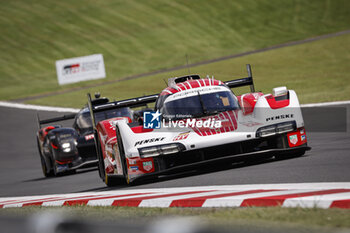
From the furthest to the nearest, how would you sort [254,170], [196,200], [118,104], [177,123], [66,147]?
[66,147]
[118,104]
[177,123]
[254,170]
[196,200]

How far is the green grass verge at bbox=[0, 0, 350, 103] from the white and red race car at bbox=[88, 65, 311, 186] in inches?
1349

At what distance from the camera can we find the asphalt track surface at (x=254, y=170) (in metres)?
6.88

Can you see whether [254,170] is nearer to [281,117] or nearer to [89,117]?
[281,117]

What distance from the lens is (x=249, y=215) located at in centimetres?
470

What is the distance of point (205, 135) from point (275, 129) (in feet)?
2.96

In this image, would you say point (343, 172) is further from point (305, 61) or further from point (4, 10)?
point (4, 10)

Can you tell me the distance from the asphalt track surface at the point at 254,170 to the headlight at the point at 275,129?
41cm

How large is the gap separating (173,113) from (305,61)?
28946 millimetres

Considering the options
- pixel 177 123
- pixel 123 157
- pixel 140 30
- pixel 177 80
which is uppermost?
pixel 140 30

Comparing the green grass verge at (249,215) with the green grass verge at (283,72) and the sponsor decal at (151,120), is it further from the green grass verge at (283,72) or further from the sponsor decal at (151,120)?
the green grass verge at (283,72)

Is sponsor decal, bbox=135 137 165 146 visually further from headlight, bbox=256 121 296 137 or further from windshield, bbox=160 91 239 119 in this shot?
headlight, bbox=256 121 296 137

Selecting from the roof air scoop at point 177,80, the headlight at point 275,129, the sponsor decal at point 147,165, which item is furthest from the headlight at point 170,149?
the roof air scoop at point 177,80

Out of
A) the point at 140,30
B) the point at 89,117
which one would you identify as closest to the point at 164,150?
the point at 89,117

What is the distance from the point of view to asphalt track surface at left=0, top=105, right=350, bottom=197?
22.6 feet
